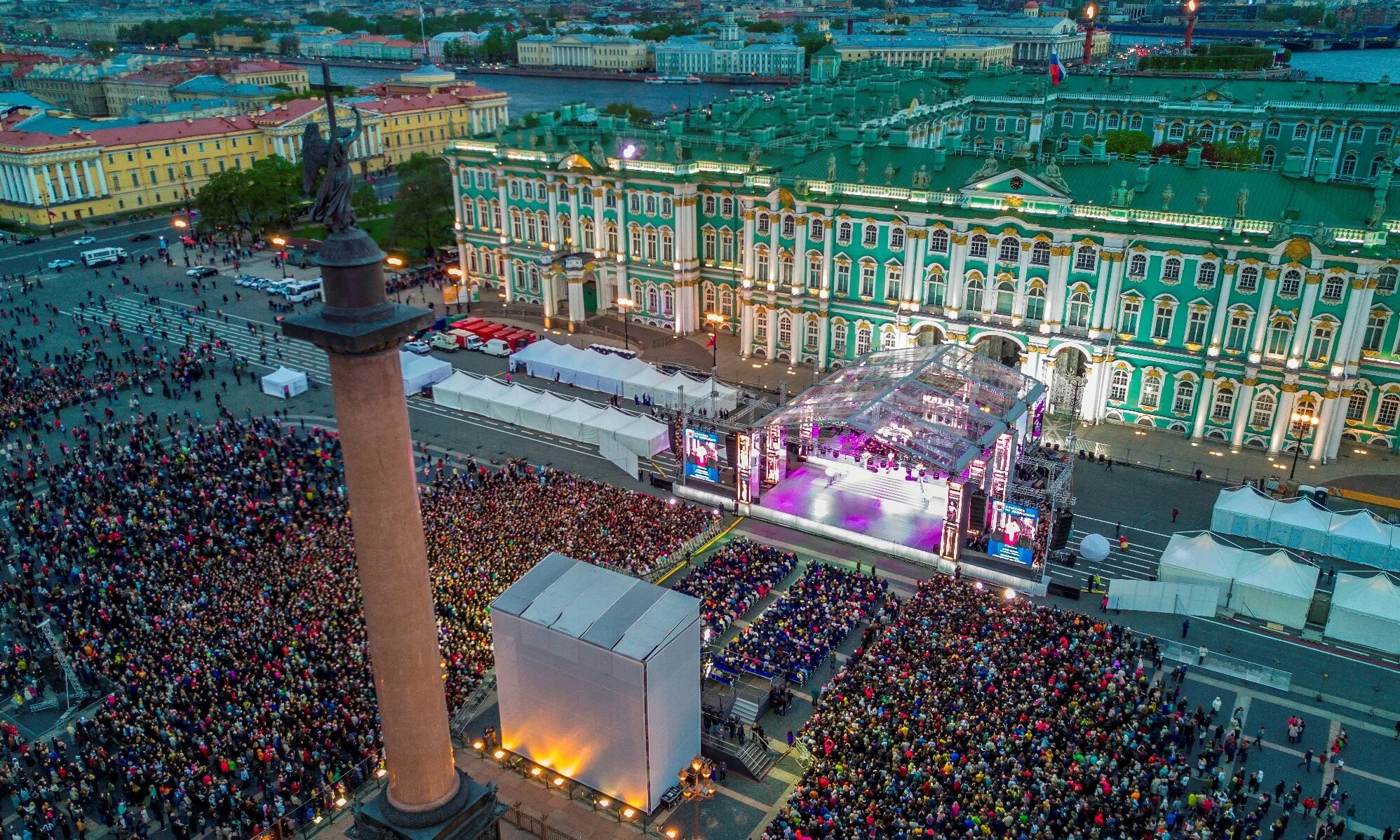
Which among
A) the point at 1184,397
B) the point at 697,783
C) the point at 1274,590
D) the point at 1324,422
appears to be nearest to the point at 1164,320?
the point at 1184,397

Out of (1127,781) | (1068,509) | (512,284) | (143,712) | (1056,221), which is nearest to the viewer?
(1127,781)

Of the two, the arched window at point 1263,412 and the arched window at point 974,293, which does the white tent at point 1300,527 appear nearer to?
the arched window at point 1263,412

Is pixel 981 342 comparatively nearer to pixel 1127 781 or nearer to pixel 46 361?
pixel 1127 781

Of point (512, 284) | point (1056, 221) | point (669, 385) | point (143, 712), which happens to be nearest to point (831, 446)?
point (669, 385)

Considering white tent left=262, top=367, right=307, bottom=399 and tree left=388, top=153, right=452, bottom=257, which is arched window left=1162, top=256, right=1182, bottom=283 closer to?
white tent left=262, top=367, right=307, bottom=399

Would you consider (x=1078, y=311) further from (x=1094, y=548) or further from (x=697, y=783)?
(x=697, y=783)

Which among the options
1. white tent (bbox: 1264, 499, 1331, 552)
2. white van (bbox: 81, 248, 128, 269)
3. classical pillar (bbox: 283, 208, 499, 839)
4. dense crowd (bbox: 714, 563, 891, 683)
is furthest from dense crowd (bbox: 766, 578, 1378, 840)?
white van (bbox: 81, 248, 128, 269)

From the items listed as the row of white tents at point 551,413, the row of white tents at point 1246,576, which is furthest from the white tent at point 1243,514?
the row of white tents at point 551,413
